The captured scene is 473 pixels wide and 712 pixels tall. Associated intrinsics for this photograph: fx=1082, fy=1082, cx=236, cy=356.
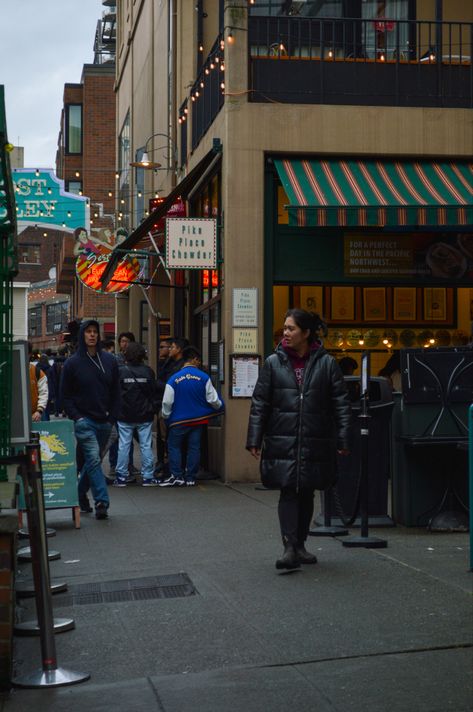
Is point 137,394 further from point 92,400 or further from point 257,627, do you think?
point 257,627

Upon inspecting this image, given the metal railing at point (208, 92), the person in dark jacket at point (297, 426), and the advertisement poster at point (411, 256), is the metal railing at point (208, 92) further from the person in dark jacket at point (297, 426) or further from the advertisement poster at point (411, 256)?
the person in dark jacket at point (297, 426)

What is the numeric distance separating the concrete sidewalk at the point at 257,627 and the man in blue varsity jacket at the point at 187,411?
424 centimetres

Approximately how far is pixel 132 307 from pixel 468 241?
17117 mm

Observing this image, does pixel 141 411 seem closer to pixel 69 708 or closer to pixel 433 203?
pixel 433 203

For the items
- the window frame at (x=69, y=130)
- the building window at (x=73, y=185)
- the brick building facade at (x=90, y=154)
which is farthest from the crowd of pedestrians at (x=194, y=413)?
the window frame at (x=69, y=130)

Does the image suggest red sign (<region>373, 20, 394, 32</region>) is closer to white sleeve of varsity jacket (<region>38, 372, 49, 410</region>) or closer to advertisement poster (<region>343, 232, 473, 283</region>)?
advertisement poster (<region>343, 232, 473, 283</region>)

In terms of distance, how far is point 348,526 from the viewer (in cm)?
974

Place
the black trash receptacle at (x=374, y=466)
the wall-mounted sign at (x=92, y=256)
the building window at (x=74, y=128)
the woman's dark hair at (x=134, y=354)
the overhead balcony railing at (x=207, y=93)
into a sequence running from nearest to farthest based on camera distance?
the black trash receptacle at (x=374, y=466), the woman's dark hair at (x=134, y=354), the overhead balcony railing at (x=207, y=93), the wall-mounted sign at (x=92, y=256), the building window at (x=74, y=128)

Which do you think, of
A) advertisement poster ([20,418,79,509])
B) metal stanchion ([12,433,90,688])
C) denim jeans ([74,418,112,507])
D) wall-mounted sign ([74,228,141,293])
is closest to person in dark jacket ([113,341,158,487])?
denim jeans ([74,418,112,507])

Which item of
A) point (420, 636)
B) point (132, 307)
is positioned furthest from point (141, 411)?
point (132, 307)

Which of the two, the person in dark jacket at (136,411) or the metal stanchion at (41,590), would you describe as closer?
the metal stanchion at (41,590)

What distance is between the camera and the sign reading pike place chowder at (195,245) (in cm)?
1487

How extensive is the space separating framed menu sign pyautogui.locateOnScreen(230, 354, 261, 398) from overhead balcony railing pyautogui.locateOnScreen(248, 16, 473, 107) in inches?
142

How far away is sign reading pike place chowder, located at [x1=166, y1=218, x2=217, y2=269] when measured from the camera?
14.9 meters
